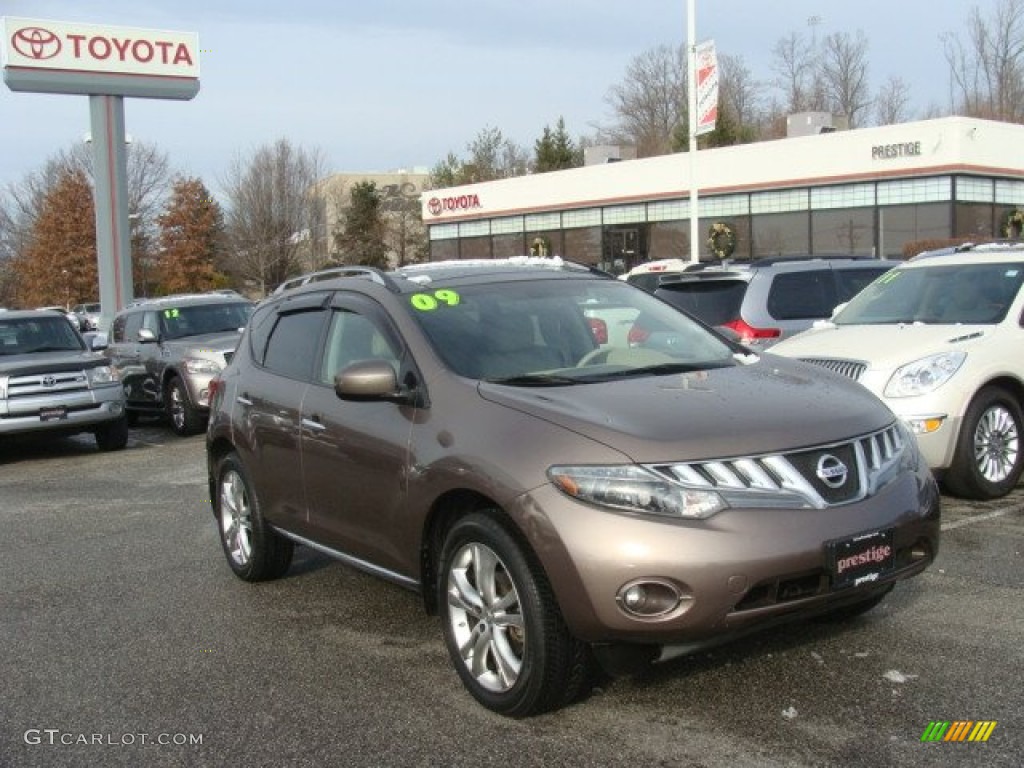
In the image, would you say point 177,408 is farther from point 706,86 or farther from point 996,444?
point 706,86

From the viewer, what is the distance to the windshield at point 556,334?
15.5 ft

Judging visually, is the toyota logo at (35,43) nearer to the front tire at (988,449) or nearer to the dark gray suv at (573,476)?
the dark gray suv at (573,476)

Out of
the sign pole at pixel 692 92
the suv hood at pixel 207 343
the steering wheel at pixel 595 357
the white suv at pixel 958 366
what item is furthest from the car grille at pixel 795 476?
the sign pole at pixel 692 92

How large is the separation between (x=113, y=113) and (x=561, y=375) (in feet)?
120

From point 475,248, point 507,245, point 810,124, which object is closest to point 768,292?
point 810,124

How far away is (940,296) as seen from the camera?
844 cm

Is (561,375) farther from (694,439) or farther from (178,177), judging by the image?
(178,177)

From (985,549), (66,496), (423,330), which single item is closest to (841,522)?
(423,330)

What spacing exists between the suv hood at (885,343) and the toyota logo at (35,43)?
34370mm

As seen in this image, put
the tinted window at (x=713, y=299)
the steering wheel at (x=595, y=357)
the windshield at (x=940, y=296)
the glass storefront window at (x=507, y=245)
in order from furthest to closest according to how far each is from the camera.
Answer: the glass storefront window at (x=507, y=245) < the tinted window at (x=713, y=299) < the windshield at (x=940, y=296) < the steering wheel at (x=595, y=357)

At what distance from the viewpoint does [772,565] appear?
3684mm

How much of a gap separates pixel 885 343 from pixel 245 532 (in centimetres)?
459

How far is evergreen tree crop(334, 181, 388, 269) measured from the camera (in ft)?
200

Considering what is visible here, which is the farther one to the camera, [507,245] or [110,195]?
[507,245]
